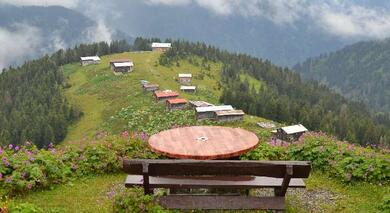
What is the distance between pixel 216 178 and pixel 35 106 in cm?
14208

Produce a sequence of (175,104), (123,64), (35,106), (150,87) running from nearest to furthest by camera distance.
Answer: (175,104) → (150,87) → (35,106) → (123,64)

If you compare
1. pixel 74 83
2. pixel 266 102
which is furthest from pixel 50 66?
pixel 266 102

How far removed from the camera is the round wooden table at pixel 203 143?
1355 cm

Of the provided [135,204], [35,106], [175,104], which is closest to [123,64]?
[35,106]

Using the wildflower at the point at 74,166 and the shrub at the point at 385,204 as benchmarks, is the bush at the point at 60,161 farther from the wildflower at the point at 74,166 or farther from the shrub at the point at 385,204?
the shrub at the point at 385,204

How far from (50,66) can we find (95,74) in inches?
991

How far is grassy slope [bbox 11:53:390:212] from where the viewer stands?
15031 millimetres

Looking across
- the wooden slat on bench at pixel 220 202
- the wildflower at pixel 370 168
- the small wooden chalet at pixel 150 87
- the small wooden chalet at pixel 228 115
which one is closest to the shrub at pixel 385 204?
the wildflower at pixel 370 168

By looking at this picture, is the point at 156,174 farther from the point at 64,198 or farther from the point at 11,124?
the point at 11,124

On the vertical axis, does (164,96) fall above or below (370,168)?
below

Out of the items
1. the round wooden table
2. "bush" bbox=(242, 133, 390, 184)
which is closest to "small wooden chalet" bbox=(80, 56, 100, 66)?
"bush" bbox=(242, 133, 390, 184)

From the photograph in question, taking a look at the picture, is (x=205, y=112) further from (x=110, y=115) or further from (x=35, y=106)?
(x=35, y=106)

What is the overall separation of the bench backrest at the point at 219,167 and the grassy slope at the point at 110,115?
2.76 metres

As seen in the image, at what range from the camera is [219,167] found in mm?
12047
